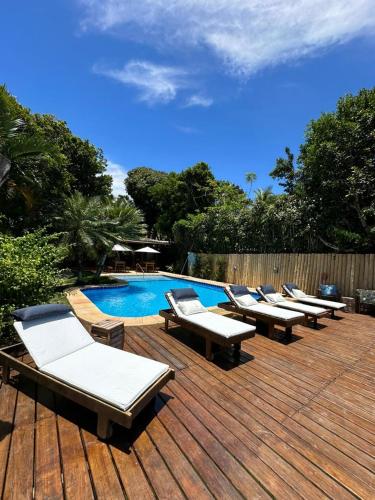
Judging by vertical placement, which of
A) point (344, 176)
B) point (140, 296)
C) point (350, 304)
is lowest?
point (140, 296)

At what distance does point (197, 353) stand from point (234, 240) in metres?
11.4

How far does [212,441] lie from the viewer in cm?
219

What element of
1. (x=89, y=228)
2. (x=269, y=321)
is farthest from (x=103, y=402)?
(x=89, y=228)

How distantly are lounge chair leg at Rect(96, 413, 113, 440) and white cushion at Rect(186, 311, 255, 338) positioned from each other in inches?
79.6

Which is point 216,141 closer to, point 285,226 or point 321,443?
point 285,226

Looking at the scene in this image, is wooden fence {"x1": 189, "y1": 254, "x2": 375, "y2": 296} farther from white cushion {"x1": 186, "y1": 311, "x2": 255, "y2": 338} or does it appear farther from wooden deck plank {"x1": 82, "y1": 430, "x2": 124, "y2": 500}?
wooden deck plank {"x1": 82, "y1": 430, "x2": 124, "y2": 500}

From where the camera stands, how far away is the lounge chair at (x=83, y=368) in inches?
84.4

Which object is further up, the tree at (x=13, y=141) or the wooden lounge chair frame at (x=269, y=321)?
the tree at (x=13, y=141)

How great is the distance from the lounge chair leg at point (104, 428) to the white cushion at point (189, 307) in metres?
2.74

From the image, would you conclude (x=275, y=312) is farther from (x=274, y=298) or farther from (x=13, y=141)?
(x=13, y=141)

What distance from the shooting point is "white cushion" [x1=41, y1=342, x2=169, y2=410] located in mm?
2215

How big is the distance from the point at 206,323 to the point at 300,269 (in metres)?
8.03

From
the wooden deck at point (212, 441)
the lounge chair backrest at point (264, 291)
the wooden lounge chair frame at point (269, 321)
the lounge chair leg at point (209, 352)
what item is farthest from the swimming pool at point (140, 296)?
the wooden deck at point (212, 441)

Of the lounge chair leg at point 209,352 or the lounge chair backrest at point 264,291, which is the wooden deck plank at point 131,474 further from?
the lounge chair backrest at point 264,291
